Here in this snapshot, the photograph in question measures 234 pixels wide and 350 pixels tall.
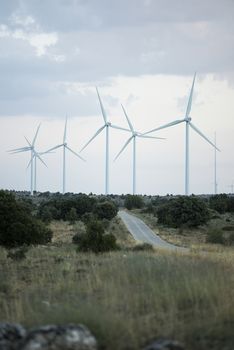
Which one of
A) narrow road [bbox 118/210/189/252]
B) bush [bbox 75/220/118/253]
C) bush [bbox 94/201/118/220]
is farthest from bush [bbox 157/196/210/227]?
bush [bbox 75/220/118/253]

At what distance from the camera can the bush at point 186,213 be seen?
77.0m

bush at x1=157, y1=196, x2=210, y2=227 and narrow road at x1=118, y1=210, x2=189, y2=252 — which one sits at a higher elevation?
bush at x1=157, y1=196, x2=210, y2=227

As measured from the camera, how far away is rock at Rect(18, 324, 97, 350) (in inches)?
364

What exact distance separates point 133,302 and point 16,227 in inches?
1091

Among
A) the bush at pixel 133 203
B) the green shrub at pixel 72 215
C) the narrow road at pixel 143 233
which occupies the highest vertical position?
the bush at pixel 133 203

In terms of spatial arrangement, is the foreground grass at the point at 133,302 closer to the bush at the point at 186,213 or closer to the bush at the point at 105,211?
the bush at the point at 186,213

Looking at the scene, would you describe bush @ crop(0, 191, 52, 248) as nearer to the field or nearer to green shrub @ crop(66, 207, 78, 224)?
the field

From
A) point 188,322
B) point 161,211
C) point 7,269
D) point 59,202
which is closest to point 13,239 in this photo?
point 7,269

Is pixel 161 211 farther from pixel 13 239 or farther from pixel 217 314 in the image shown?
pixel 217 314

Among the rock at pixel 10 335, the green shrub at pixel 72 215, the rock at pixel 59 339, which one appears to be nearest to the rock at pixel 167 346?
the rock at pixel 59 339

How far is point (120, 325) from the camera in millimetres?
10859

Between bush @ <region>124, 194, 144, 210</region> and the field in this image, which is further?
bush @ <region>124, 194, 144, 210</region>

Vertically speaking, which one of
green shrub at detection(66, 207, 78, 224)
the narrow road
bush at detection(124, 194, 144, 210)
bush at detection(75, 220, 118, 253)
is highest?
bush at detection(124, 194, 144, 210)

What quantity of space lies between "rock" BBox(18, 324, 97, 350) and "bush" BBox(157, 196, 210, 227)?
6762 centimetres
